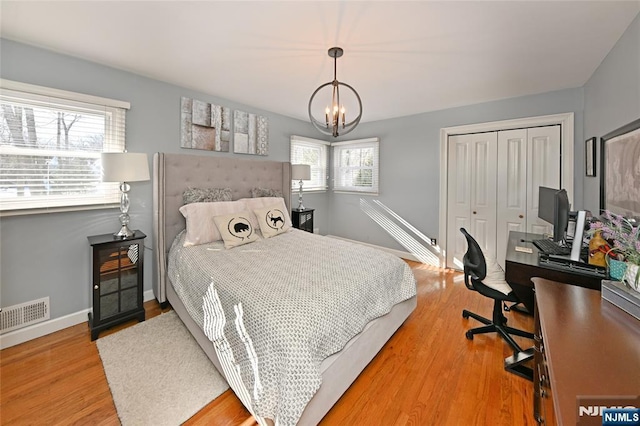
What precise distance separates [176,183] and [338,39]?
2.25m

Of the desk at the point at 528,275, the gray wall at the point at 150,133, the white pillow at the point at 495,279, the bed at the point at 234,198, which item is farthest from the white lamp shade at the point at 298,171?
the desk at the point at 528,275

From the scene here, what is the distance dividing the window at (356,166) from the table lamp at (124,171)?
3.52 metres

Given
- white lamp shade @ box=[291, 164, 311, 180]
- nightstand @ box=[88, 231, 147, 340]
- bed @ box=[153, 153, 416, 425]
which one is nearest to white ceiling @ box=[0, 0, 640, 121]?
bed @ box=[153, 153, 416, 425]

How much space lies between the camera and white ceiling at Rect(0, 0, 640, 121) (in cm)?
174

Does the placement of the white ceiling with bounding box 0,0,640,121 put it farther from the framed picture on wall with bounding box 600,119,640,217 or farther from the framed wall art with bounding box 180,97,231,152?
the framed picture on wall with bounding box 600,119,640,217

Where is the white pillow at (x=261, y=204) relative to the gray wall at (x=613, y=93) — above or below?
below

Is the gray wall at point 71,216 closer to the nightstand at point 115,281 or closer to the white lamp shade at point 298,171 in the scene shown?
the nightstand at point 115,281

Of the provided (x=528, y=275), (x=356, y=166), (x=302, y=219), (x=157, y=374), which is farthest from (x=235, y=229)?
(x=356, y=166)

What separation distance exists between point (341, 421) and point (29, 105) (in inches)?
133

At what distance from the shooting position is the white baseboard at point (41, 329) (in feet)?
7.10

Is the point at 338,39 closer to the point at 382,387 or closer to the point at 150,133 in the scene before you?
the point at 150,133

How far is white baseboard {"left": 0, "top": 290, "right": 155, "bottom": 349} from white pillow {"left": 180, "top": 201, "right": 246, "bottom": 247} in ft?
3.84

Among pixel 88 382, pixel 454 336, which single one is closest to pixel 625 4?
pixel 454 336

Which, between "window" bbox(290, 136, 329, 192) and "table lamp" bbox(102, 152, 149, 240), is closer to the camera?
"table lamp" bbox(102, 152, 149, 240)
